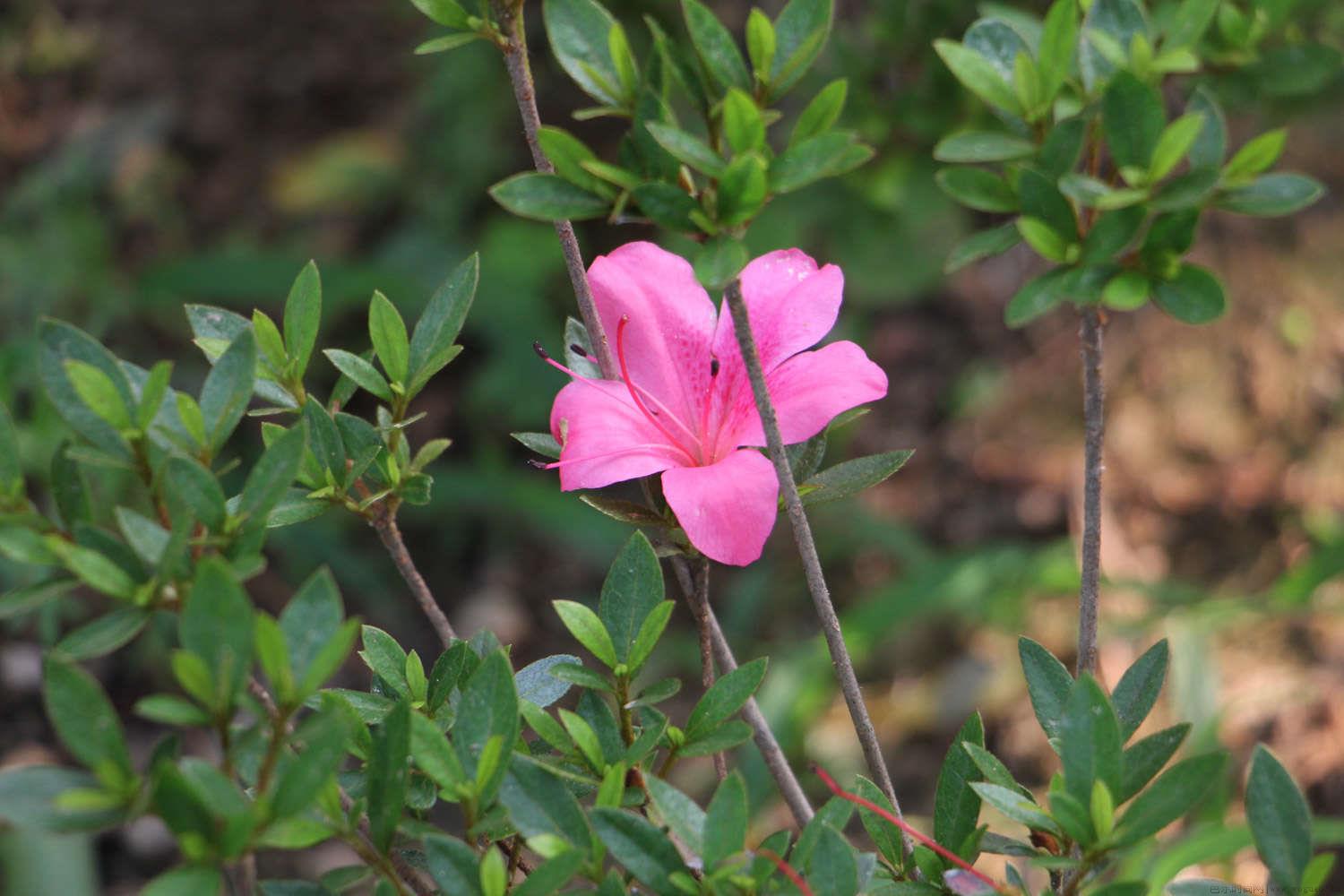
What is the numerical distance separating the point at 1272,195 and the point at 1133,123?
0.25ft

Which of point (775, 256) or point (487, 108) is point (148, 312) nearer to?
point (487, 108)

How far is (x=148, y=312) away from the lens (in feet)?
7.51

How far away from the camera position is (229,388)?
54 cm

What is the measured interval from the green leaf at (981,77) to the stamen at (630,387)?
229 millimetres

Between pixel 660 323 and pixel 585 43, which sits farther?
pixel 660 323

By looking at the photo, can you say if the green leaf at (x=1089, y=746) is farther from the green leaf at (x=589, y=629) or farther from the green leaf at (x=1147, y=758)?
the green leaf at (x=589, y=629)

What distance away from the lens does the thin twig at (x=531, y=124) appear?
60cm

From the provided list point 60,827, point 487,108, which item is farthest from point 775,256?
point 487,108

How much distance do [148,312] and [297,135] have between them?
642 mm

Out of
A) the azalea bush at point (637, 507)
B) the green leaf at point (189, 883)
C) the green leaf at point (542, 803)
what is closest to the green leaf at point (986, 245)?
the azalea bush at point (637, 507)

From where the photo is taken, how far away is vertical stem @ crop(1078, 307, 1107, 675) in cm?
64

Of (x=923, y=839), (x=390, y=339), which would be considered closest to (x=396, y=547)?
(x=390, y=339)

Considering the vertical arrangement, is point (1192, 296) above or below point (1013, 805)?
above

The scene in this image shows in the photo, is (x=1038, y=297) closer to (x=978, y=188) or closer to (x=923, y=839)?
Answer: (x=978, y=188)
